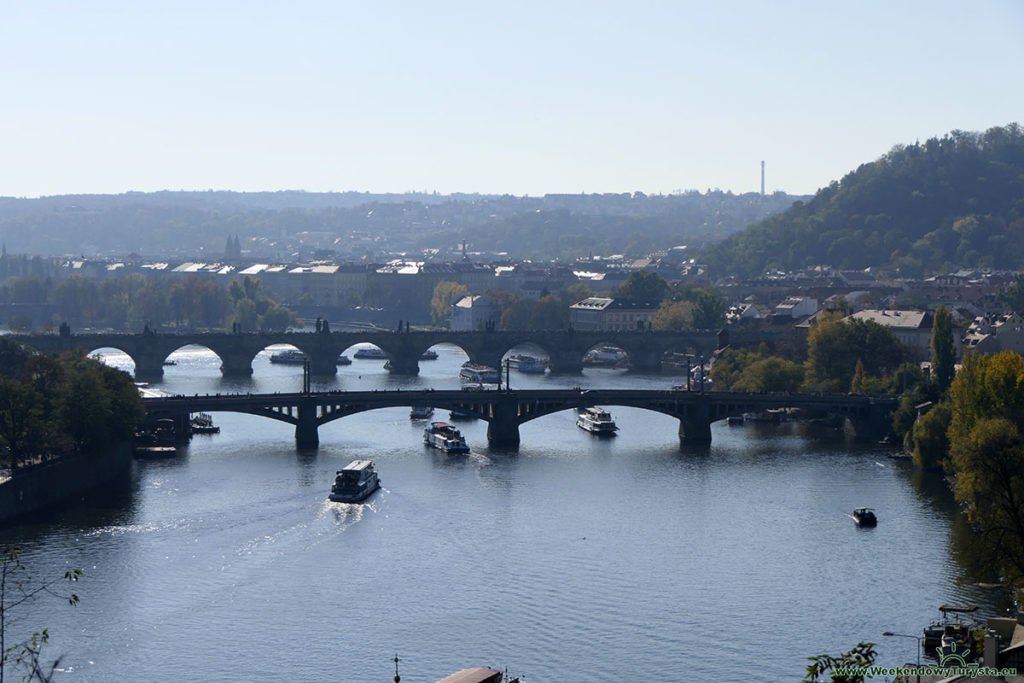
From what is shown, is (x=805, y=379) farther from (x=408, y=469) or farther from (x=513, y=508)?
(x=513, y=508)

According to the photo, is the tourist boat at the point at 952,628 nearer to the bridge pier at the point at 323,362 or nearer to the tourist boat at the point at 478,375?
the tourist boat at the point at 478,375

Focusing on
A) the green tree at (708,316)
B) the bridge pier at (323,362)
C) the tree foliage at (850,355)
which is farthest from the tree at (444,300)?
the tree foliage at (850,355)

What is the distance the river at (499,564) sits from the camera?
27172 millimetres

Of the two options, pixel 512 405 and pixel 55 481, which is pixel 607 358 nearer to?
pixel 512 405

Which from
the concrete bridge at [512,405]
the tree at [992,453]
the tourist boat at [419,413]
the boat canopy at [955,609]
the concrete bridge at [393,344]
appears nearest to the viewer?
the boat canopy at [955,609]

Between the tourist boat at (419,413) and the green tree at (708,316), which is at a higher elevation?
the green tree at (708,316)

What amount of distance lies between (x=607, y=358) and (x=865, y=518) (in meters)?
44.3

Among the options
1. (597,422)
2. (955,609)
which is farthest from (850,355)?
(955,609)

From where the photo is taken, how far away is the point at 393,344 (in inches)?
2958

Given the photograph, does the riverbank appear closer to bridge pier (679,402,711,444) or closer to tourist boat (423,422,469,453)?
tourist boat (423,422,469,453)

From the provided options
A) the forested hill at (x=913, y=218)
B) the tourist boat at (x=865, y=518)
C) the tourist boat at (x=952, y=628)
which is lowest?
the tourist boat at (x=952, y=628)

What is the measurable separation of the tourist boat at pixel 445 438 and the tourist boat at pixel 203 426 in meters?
6.40

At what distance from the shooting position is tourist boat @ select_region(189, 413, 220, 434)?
51750 millimetres

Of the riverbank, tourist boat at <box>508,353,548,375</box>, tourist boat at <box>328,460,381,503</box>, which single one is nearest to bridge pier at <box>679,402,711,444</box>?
tourist boat at <box>328,460,381,503</box>
